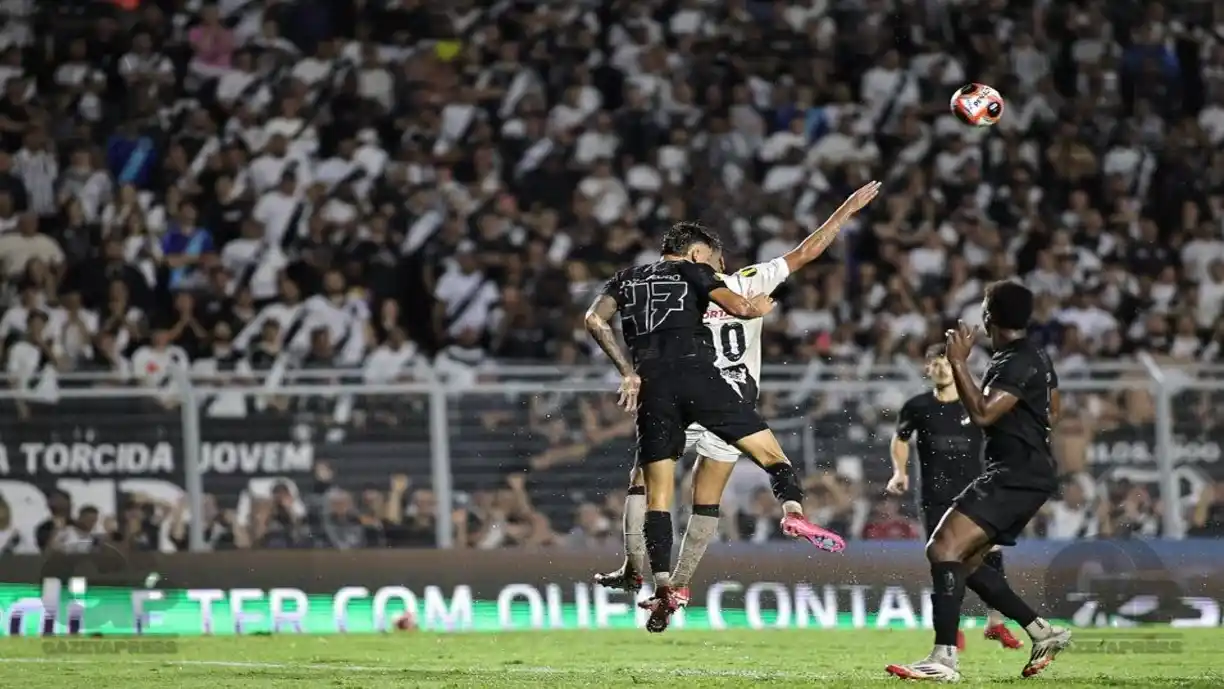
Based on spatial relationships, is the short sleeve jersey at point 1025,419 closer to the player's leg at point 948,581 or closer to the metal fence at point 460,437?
the player's leg at point 948,581

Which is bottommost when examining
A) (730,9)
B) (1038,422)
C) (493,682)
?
(493,682)

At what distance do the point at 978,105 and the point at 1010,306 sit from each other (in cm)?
433

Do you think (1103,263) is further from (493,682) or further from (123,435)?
(493,682)

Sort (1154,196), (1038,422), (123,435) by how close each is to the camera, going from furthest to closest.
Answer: (1154,196) < (123,435) < (1038,422)

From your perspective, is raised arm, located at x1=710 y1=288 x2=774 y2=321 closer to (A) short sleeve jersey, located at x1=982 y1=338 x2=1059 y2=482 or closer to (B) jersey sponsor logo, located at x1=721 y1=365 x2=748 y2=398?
(B) jersey sponsor logo, located at x1=721 y1=365 x2=748 y2=398

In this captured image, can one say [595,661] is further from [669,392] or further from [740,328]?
[740,328]

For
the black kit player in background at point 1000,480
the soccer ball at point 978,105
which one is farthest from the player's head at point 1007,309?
the soccer ball at point 978,105

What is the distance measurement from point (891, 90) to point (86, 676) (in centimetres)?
1364

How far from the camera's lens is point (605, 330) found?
12133mm

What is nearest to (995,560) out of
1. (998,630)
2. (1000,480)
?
(998,630)

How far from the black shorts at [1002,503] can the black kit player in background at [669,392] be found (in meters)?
1.65

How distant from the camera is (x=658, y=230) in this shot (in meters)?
21.1

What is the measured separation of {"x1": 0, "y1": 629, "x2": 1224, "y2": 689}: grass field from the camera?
37.1ft

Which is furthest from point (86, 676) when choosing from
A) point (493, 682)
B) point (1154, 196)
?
point (1154, 196)
